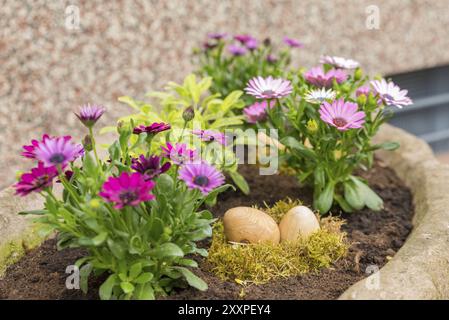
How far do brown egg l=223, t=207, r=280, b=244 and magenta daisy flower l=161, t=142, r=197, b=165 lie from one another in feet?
1.15

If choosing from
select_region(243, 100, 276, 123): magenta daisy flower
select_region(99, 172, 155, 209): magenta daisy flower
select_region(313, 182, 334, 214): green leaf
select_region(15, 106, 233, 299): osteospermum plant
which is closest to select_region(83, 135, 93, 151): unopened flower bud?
select_region(15, 106, 233, 299): osteospermum plant

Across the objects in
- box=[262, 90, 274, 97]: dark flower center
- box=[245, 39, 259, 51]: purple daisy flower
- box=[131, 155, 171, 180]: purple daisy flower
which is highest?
box=[245, 39, 259, 51]: purple daisy flower

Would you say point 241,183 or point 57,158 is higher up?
point 57,158

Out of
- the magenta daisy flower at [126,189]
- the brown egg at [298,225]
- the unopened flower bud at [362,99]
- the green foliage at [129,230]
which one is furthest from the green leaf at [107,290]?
the unopened flower bud at [362,99]

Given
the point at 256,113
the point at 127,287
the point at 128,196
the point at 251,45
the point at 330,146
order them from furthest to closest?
the point at 251,45 < the point at 256,113 < the point at 330,146 < the point at 127,287 < the point at 128,196

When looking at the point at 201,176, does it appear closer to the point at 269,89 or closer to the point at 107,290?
the point at 107,290

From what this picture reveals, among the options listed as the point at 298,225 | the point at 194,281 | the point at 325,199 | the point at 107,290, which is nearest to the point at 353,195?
the point at 325,199

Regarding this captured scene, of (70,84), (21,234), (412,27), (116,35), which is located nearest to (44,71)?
(70,84)

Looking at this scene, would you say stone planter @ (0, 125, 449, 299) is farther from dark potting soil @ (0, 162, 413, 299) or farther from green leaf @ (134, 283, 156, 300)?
green leaf @ (134, 283, 156, 300)

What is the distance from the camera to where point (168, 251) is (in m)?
1.79

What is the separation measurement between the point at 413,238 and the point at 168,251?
81 cm

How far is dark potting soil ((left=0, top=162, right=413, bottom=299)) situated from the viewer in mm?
1980

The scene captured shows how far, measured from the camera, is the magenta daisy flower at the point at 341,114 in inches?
87.1

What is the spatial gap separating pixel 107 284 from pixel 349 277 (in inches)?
29.5
